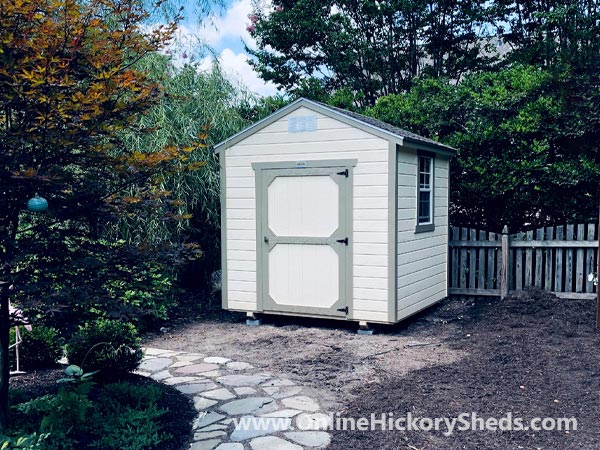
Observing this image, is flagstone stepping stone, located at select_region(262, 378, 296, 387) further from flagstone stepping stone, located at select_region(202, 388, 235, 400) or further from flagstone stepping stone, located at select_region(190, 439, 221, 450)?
flagstone stepping stone, located at select_region(190, 439, 221, 450)

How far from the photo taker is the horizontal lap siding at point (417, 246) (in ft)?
21.7

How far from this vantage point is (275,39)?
504 inches

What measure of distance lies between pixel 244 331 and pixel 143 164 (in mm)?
3705

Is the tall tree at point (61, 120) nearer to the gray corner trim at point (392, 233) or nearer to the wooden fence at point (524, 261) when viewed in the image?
the gray corner trim at point (392, 233)

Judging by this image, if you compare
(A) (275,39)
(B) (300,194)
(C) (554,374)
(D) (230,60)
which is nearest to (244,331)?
(B) (300,194)

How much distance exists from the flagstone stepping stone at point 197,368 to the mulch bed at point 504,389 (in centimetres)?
154

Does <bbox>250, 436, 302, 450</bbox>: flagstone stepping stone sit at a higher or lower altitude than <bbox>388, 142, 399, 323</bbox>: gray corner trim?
lower

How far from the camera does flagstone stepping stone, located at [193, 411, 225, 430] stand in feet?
12.7

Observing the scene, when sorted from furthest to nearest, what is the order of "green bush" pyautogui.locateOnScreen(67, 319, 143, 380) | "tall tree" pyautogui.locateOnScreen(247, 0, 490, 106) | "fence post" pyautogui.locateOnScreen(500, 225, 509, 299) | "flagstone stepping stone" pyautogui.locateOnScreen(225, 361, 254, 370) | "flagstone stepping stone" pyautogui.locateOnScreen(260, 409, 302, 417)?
1. "tall tree" pyautogui.locateOnScreen(247, 0, 490, 106)
2. "fence post" pyautogui.locateOnScreen(500, 225, 509, 299)
3. "flagstone stepping stone" pyautogui.locateOnScreen(225, 361, 254, 370)
4. "green bush" pyautogui.locateOnScreen(67, 319, 143, 380)
5. "flagstone stepping stone" pyautogui.locateOnScreen(260, 409, 302, 417)

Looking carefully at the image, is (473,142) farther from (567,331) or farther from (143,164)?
(143,164)

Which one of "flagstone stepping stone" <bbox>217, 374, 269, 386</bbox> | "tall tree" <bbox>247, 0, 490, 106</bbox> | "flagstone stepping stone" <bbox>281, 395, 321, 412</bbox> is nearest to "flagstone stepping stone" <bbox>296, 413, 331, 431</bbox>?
"flagstone stepping stone" <bbox>281, 395, 321, 412</bbox>

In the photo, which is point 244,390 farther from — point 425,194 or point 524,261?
point 524,261

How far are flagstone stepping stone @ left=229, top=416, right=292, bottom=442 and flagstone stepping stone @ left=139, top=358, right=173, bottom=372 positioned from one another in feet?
5.14

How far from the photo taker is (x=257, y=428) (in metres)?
3.80
